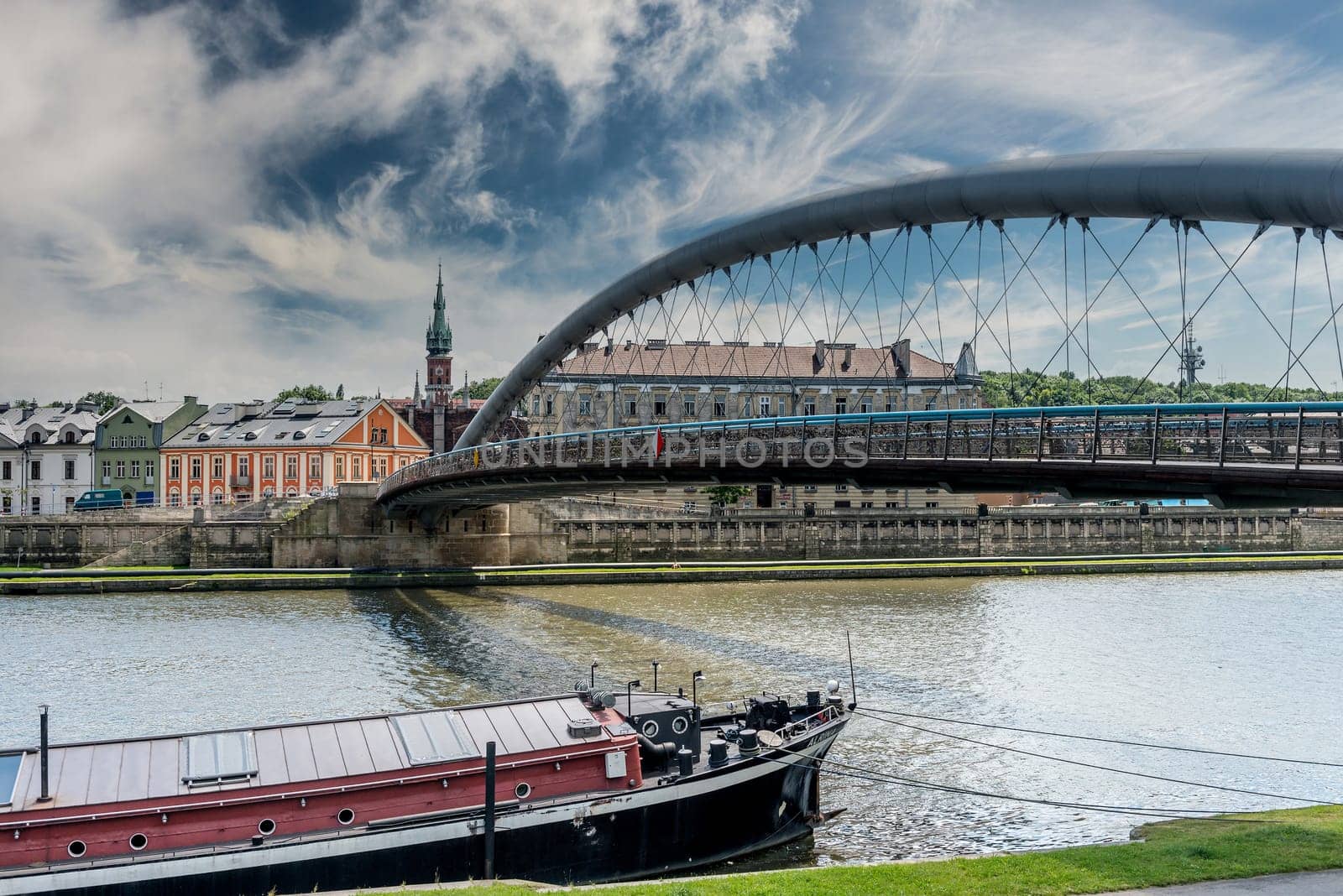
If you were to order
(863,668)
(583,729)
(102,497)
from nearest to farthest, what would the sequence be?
1. (583,729)
2. (863,668)
3. (102,497)

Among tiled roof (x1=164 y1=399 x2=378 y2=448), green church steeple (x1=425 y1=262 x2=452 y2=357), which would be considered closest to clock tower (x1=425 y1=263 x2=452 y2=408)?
green church steeple (x1=425 y1=262 x2=452 y2=357)

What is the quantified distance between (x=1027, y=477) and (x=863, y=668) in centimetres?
1005

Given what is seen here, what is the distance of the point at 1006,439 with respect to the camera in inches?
839

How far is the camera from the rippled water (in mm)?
18531

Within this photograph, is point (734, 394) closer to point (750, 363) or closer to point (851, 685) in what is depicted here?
point (750, 363)

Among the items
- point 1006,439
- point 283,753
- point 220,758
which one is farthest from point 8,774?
point 1006,439

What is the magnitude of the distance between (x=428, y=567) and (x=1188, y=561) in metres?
41.7

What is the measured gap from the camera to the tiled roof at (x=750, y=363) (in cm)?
7269

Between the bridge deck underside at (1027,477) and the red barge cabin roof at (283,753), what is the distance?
1008cm

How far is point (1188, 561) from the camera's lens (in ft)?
193

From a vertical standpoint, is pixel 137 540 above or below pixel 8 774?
above

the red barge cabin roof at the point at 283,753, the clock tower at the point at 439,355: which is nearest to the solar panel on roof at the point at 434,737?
the red barge cabin roof at the point at 283,753

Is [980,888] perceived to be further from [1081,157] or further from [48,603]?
[48,603]

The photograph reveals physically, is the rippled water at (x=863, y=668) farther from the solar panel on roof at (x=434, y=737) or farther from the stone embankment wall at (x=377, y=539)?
the stone embankment wall at (x=377, y=539)
